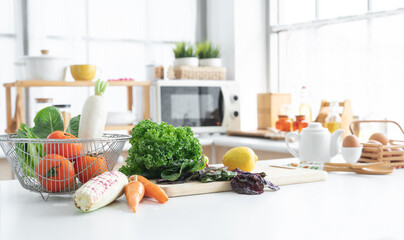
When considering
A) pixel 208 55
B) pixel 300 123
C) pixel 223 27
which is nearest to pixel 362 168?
pixel 300 123

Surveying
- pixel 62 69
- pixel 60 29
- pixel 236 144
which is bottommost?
pixel 236 144

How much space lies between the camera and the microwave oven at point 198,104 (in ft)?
10.8

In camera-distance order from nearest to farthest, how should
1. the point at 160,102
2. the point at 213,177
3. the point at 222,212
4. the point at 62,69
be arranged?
the point at 222,212
the point at 213,177
the point at 62,69
the point at 160,102

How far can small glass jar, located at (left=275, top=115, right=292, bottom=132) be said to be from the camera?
10.5 feet

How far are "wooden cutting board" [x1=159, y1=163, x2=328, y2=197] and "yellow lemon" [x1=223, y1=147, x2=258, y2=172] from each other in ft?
0.20

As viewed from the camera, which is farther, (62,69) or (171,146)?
(62,69)

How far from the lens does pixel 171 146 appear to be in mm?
1244

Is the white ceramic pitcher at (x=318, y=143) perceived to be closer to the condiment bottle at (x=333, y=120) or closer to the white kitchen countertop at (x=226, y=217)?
the white kitchen countertop at (x=226, y=217)

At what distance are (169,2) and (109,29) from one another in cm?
52

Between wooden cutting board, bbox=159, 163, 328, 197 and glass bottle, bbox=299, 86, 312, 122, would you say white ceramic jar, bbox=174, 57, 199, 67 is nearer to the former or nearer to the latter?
glass bottle, bbox=299, 86, 312, 122

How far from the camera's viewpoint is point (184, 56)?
3.48 meters

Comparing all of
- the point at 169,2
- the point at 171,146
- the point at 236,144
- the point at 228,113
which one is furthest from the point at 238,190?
the point at 169,2

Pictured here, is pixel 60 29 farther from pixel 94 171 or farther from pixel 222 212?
pixel 222 212

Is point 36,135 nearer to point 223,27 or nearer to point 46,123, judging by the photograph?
point 46,123
